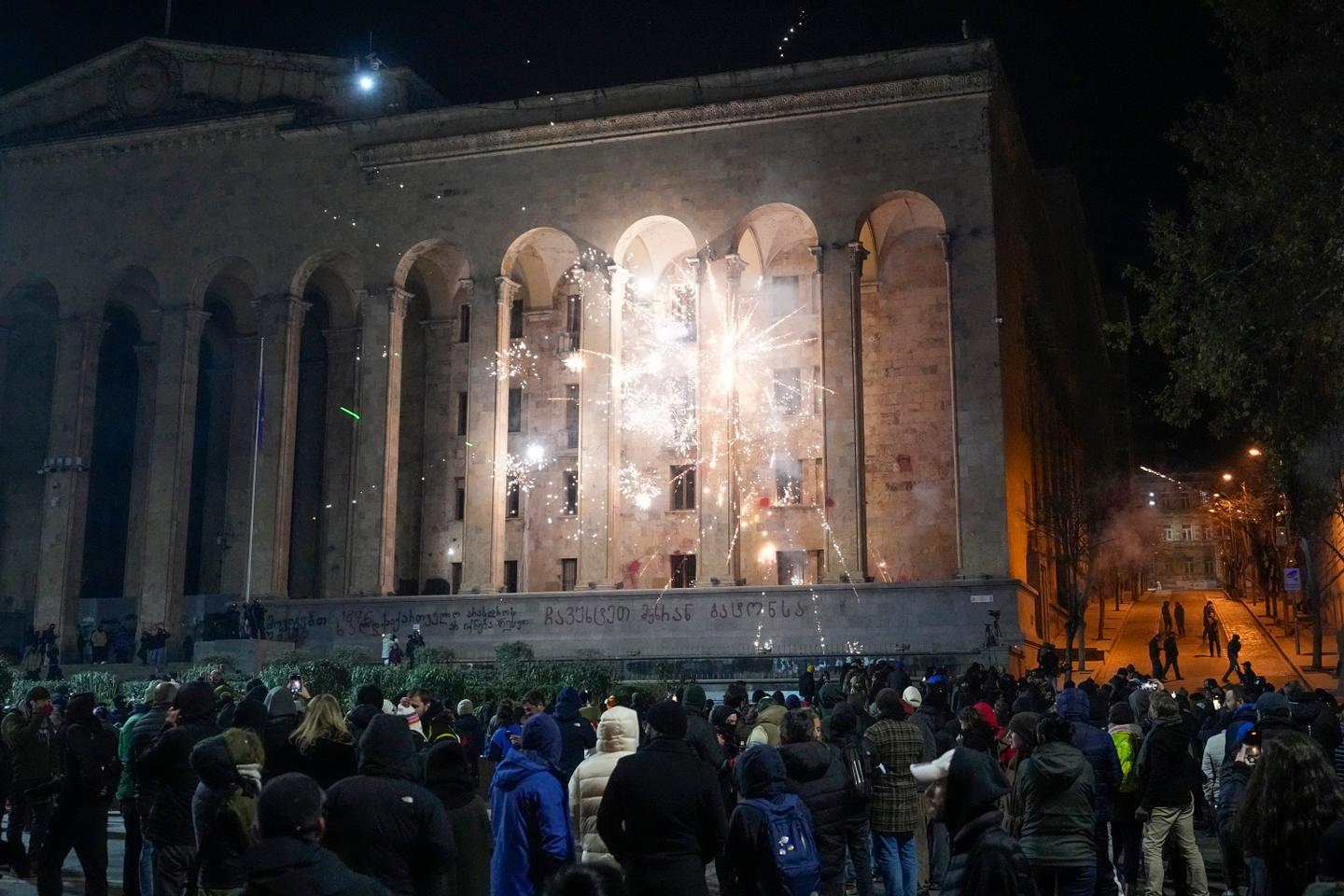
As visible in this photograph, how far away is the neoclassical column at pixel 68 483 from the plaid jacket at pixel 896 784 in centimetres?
3154

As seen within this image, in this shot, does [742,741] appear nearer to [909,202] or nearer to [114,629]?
[909,202]

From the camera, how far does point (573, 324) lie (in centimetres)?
3578

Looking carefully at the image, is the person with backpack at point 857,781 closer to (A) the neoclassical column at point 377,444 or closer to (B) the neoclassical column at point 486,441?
(B) the neoclassical column at point 486,441

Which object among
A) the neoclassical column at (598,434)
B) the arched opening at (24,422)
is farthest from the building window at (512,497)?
the arched opening at (24,422)

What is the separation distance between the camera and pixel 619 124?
3172 centimetres

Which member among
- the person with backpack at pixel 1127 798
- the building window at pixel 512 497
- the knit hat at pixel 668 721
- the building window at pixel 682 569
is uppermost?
the building window at pixel 512 497

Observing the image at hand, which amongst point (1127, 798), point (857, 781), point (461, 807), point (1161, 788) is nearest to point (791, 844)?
point (461, 807)

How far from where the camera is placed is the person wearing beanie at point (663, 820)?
5.20 meters

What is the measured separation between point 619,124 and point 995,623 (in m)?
15.1

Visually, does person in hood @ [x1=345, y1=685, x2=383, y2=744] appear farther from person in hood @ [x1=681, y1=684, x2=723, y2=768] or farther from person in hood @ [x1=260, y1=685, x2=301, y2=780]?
person in hood @ [x1=681, y1=684, x2=723, y2=768]

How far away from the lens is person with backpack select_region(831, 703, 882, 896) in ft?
25.1

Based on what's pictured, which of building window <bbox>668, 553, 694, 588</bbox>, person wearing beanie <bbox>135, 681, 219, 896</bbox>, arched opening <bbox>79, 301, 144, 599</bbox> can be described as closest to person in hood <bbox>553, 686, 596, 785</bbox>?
person wearing beanie <bbox>135, 681, 219, 896</bbox>

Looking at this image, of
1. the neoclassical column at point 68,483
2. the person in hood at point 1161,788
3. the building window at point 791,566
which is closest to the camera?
the person in hood at point 1161,788

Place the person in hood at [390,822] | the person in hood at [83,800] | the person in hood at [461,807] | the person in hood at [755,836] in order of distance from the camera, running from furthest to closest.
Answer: the person in hood at [83,800]
the person in hood at [461,807]
the person in hood at [755,836]
the person in hood at [390,822]
